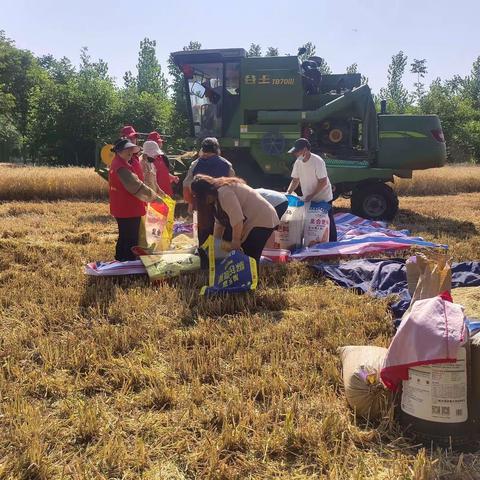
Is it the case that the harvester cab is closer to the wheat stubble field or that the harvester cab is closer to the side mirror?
the side mirror

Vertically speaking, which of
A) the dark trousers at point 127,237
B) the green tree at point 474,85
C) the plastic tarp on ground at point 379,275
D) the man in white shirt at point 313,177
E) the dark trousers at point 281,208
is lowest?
the plastic tarp on ground at point 379,275

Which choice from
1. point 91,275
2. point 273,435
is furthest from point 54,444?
point 91,275

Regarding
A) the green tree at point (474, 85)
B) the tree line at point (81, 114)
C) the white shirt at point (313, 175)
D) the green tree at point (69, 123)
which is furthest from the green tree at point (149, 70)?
the white shirt at point (313, 175)

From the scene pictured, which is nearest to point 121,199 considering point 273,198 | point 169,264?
point 169,264

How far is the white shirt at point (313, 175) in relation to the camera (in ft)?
21.3

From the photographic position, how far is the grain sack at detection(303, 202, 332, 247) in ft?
21.3

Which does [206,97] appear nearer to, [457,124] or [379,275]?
[379,275]

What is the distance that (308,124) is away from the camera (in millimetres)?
9945

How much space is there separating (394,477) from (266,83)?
28.0 feet

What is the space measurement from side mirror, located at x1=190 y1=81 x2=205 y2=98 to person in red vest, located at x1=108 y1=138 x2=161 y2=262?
15.9 ft

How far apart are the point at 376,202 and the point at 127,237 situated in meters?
5.73

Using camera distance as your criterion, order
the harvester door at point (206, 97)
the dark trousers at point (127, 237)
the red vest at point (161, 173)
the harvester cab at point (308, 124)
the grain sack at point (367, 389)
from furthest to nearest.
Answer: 1. the harvester door at point (206, 97)
2. the harvester cab at point (308, 124)
3. the red vest at point (161, 173)
4. the dark trousers at point (127, 237)
5. the grain sack at point (367, 389)

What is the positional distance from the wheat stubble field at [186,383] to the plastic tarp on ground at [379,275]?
22 cm

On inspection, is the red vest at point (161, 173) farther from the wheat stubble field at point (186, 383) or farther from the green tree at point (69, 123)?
the green tree at point (69, 123)
